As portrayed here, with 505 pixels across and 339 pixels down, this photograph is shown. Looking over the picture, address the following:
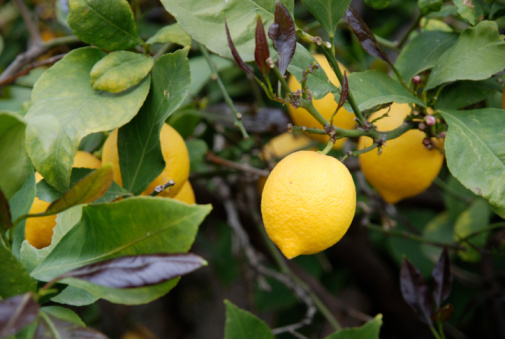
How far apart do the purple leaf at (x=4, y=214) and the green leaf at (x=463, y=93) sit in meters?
0.57

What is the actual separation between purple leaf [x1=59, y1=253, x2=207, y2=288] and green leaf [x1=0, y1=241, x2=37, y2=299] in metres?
0.07

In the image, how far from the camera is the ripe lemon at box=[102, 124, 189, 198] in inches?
27.8

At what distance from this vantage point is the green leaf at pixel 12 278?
505 millimetres

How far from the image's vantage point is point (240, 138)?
1451mm

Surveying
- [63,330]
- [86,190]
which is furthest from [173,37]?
[63,330]

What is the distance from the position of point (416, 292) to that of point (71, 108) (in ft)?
1.96

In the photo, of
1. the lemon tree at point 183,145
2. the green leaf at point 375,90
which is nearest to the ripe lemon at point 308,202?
the lemon tree at point 183,145

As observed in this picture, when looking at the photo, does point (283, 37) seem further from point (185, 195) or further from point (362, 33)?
point (185, 195)

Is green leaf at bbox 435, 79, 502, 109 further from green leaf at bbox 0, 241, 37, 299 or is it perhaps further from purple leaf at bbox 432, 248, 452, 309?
green leaf at bbox 0, 241, 37, 299

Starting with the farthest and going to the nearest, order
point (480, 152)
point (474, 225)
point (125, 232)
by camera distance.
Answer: point (474, 225), point (480, 152), point (125, 232)

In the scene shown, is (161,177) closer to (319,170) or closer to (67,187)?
(67,187)

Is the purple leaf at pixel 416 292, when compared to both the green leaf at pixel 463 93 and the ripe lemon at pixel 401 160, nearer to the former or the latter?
the ripe lemon at pixel 401 160

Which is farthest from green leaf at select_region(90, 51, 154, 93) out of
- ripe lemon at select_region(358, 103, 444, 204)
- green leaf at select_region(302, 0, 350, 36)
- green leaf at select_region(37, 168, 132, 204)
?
ripe lemon at select_region(358, 103, 444, 204)

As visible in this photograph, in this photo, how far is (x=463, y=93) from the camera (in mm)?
720
